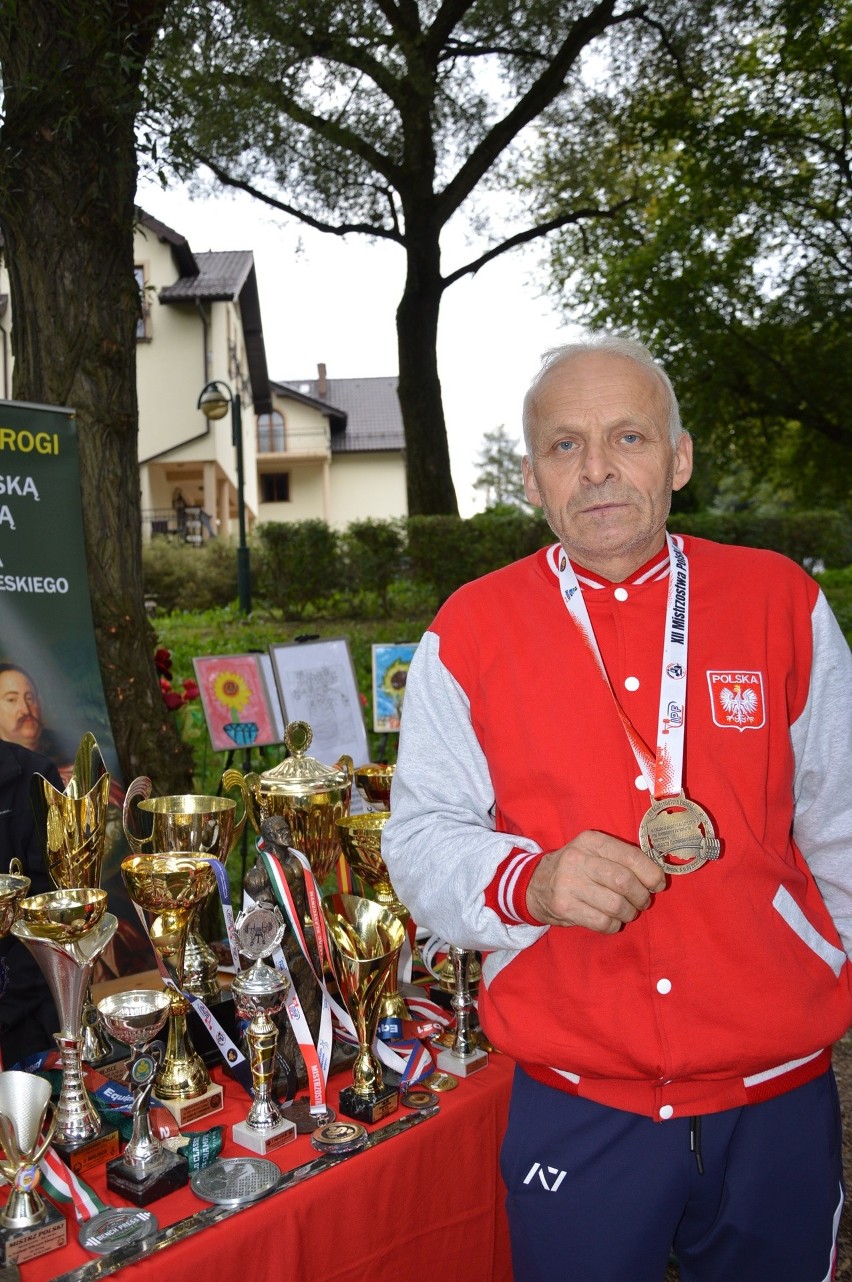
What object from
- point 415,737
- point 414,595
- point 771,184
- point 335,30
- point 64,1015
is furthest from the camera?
point 771,184

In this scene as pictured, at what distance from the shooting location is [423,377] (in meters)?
10.6

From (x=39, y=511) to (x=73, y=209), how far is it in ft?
3.27

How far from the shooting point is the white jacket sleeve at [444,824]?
1.45 m

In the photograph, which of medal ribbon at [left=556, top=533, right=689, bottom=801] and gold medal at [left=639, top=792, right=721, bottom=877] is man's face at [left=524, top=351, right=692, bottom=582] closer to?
medal ribbon at [left=556, top=533, right=689, bottom=801]

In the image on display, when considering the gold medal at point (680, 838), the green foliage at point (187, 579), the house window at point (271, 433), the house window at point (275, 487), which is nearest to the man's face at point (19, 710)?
the gold medal at point (680, 838)

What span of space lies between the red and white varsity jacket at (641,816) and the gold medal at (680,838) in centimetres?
7

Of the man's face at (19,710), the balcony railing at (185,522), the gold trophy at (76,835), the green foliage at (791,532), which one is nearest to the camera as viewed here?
the gold trophy at (76,835)

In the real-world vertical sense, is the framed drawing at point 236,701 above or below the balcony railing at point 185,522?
below

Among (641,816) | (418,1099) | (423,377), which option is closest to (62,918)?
(418,1099)

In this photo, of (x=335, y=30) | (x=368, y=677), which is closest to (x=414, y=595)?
(x=368, y=677)

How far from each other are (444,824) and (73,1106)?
34.2 inches

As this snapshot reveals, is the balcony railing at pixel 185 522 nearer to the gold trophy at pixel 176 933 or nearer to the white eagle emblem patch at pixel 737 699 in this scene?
the gold trophy at pixel 176 933

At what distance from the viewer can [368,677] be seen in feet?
23.8

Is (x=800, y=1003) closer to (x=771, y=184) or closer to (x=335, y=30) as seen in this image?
(x=335, y=30)
